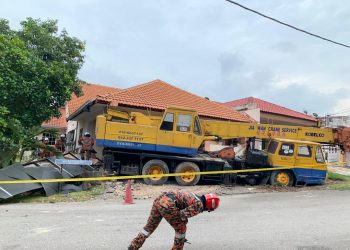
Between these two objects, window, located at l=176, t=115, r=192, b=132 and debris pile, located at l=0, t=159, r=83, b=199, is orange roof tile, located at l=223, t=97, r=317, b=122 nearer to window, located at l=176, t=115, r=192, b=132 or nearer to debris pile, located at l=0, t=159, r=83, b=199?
window, located at l=176, t=115, r=192, b=132

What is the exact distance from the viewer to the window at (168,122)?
16.4 metres

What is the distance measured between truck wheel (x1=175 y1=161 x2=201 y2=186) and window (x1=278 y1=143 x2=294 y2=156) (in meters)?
Answer: 3.56

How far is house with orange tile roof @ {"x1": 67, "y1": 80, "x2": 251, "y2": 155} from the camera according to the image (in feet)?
70.2

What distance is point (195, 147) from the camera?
55.1 feet

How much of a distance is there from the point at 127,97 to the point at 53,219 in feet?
43.1

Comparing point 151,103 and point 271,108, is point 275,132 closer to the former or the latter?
point 151,103

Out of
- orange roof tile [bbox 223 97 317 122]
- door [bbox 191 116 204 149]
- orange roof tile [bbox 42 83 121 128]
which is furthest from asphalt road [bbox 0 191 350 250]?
orange roof tile [bbox 223 97 317 122]

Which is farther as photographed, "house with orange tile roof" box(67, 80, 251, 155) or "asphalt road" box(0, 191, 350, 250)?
"house with orange tile roof" box(67, 80, 251, 155)

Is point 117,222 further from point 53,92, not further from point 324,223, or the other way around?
point 53,92

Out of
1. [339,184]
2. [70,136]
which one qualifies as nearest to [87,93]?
[70,136]

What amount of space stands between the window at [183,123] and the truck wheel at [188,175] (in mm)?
1370

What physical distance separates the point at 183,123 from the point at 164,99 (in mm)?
7627

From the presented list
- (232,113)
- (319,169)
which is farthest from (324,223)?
(232,113)

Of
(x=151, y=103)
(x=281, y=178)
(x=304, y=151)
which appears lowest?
(x=281, y=178)
